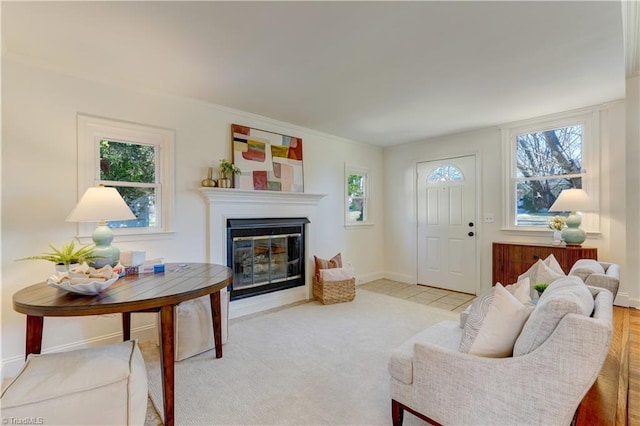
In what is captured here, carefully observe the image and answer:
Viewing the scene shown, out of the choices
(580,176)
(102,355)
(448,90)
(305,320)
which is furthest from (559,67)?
(102,355)

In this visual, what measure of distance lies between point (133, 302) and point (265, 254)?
7.17 feet

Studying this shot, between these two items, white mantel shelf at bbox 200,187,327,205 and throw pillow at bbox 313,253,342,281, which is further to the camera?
throw pillow at bbox 313,253,342,281

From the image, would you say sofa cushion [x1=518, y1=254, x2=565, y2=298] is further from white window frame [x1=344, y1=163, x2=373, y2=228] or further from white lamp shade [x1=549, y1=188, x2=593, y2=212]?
white window frame [x1=344, y1=163, x2=373, y2=228]

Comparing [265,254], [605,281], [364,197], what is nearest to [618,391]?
[605,281]

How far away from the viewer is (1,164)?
215 cm

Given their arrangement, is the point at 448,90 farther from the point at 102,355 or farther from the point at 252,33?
the point at 102,355

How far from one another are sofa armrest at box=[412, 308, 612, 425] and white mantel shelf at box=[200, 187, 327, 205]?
2483 millimetres

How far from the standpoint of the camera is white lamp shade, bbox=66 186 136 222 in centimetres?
208

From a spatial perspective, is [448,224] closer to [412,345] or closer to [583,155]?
[583,155]

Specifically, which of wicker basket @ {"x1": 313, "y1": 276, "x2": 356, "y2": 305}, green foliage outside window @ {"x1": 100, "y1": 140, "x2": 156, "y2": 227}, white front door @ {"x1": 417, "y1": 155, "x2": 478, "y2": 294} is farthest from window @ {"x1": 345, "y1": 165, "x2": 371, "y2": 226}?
green foliage outside window @ {"x1": 100, "y1": 140, "x2": 156, "y2": 227}

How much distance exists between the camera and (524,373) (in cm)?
118

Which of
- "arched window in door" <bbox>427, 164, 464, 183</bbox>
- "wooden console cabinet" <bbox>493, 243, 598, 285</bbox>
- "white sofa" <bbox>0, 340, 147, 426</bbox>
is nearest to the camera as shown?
"white sofa" <bbox>0, 340, 147, 426</bbox>

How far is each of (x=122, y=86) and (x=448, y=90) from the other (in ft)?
9.94

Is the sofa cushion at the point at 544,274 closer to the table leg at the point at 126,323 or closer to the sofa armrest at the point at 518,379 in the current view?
the sofa armrest at the point at 518,379
